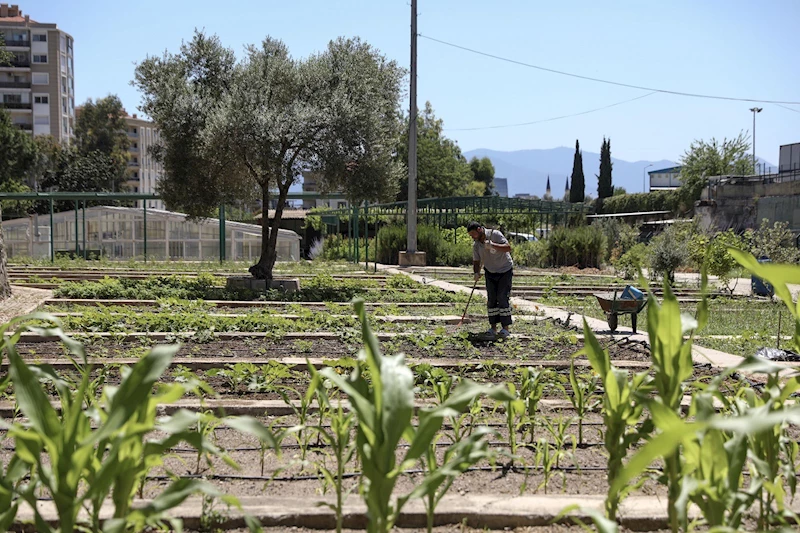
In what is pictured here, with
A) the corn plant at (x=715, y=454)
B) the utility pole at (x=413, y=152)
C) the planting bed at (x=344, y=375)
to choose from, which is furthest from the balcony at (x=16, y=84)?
the corn plant at (x=715, y=454)

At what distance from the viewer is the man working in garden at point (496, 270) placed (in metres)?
9.55

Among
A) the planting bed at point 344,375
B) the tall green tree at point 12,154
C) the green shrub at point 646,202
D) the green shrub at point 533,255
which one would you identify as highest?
the tall green tree at point 12,154

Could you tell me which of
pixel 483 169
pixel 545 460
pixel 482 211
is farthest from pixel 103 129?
pixel 545 460

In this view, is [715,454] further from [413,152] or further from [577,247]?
[577,247]

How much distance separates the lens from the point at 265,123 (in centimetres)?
1546

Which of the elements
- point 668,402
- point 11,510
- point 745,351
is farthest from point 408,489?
point 745,351

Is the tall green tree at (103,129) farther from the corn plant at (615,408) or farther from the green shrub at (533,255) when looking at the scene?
the corn plant at (615,408)

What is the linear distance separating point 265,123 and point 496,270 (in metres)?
7.46

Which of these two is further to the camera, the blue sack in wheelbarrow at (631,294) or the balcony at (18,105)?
the balcony at (18,105)

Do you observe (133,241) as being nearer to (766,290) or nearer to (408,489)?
(766,290)

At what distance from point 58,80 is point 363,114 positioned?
77517 millimetres

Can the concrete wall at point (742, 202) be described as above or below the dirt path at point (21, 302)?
above

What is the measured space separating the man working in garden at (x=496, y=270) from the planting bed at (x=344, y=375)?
1.25 ft

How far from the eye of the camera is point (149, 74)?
17391 mm
